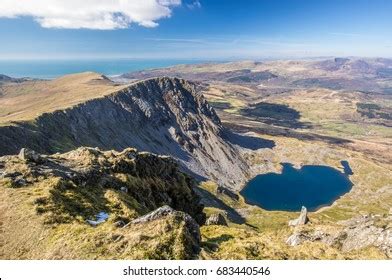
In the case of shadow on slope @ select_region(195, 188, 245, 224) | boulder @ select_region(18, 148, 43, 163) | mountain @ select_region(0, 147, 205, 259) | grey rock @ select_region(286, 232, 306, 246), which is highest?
boulder @ select_region(18, 148, 43, 163)

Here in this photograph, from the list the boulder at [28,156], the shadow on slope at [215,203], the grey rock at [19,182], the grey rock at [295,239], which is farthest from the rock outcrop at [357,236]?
the shadow on slope at [215,203]

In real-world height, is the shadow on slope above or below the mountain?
below

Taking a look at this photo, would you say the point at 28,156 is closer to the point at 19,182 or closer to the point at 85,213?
the point at 19,182

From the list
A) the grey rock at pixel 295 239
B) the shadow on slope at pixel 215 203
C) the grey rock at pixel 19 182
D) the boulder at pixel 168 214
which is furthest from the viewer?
the shadow on slope at pixel 215 203

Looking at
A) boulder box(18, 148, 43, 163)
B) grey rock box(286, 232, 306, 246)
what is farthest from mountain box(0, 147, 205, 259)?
grey rock box(286, 232, 306, 246)

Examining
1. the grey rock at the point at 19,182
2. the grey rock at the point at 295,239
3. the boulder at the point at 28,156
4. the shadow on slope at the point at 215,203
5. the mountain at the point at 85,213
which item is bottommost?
the shadow on slope at the point at 215,203

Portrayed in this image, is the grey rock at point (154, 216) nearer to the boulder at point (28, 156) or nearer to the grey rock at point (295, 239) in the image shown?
the grey rock at point (295, 239)

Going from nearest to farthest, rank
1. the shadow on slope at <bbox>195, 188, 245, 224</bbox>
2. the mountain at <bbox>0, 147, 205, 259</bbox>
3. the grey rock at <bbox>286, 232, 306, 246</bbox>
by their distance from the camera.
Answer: the mountain at <bbox>0, 147, 205, 259</bbox> → the grey rock at <bbox>286, 232, 306, 246</bbox> → the shadow on slope at <bbox>195, 188, 245, 224</bbox>

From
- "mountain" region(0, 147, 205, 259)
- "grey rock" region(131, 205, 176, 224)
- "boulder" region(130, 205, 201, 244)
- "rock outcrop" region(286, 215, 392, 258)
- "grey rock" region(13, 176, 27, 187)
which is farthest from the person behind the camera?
"grey rock" region(13, 176, 27, 187)

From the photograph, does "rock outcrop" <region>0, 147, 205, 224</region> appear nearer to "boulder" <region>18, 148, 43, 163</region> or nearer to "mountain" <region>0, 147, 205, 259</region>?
"boulder" <region>18, 148, 43, 163</region>
